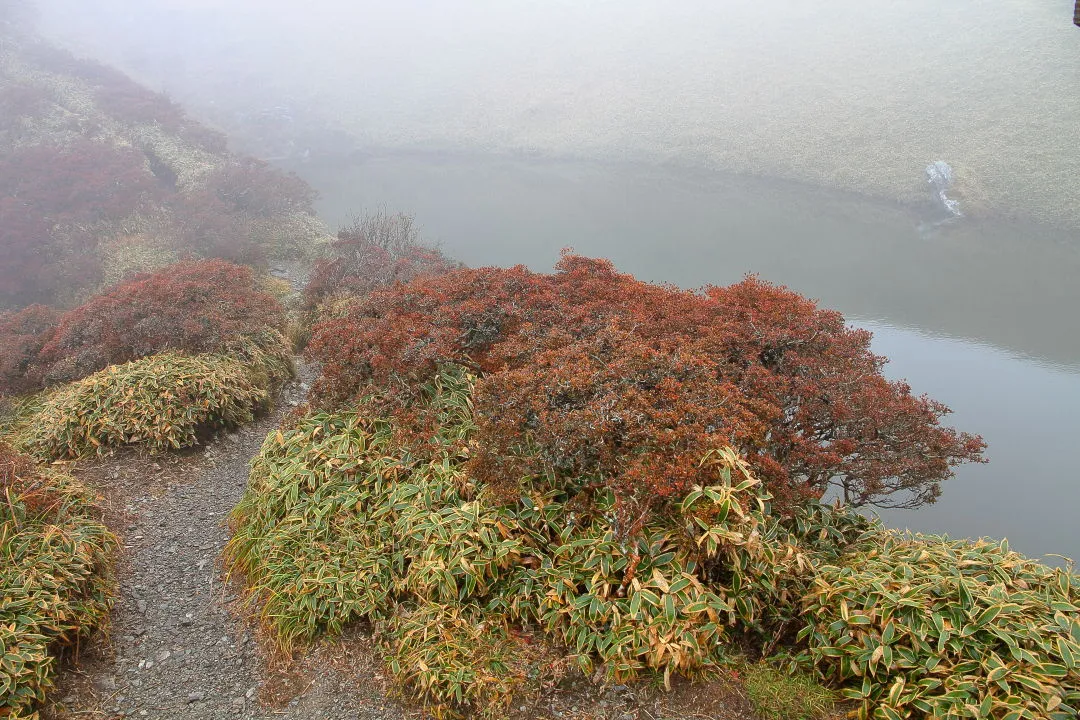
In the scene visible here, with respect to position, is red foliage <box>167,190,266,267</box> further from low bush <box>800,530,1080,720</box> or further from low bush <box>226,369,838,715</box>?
low bush <box>800,530,1080,720</box>

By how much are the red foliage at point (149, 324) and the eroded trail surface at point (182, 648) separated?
79.1 inches

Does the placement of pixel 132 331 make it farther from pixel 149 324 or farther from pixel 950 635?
pixel 950 635

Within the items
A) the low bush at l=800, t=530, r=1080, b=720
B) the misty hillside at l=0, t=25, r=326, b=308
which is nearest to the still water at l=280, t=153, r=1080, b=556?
the misty hillside at l=0, t=25, r=326, b=308

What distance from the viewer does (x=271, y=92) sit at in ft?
139

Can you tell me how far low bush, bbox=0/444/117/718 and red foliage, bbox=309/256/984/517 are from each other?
2.20m

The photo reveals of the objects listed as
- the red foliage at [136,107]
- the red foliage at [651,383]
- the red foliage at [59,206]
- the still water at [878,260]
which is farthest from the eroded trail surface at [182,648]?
the red foliage at [136,107]

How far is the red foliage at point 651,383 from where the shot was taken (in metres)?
3.90

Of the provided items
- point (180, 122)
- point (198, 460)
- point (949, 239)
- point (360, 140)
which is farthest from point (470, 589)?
point (360, 140)

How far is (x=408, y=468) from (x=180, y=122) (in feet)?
80.0

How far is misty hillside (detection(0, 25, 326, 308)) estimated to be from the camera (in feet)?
48.3

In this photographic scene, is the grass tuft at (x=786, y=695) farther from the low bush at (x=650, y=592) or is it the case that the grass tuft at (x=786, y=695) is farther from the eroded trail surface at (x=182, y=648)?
the eroded trail surface at (x=182, y=648)

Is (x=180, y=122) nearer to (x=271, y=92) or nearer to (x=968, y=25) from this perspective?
(x=271, y=92)

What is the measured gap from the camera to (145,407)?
6430mm

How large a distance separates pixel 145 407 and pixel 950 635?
726 centimetres
